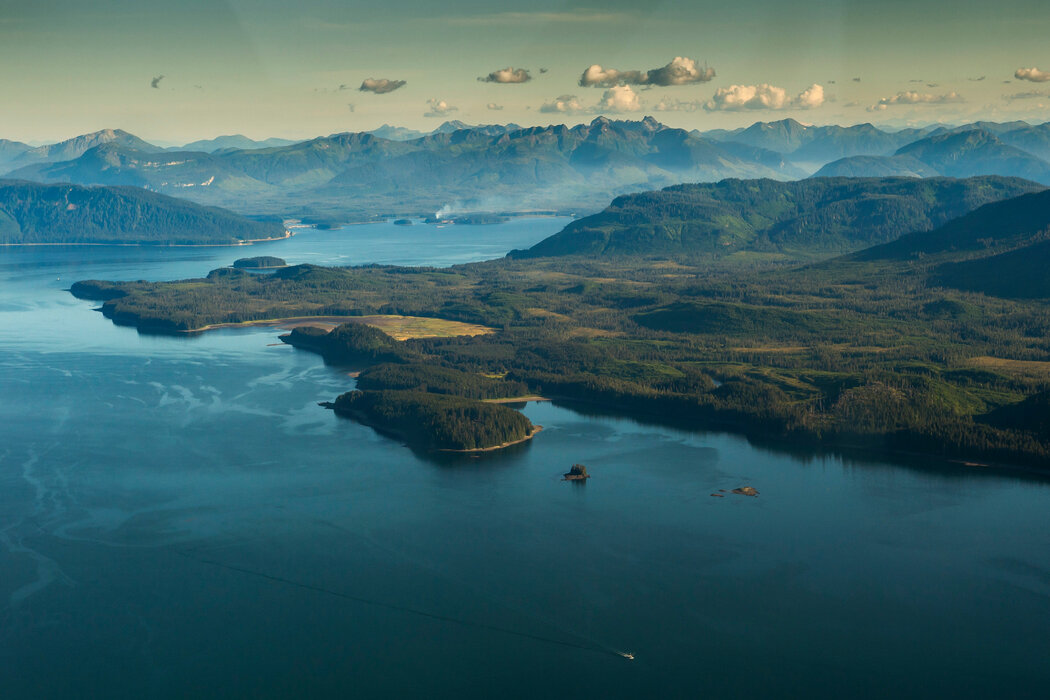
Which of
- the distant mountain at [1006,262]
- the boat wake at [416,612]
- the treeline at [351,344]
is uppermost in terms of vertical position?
the distant mountain at [1006,262]

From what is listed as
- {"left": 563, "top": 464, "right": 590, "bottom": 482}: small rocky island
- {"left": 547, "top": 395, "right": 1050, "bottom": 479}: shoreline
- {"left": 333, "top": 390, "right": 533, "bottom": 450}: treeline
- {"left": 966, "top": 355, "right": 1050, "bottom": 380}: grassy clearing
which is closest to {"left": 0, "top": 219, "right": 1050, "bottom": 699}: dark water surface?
{"left": 563, "top": 464, "right": 590, "bottom": 482}: small rocky island

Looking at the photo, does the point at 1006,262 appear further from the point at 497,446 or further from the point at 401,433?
the point at 401,433

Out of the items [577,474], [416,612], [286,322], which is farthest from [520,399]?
[286,322]

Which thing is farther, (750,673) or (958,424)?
(958,424)

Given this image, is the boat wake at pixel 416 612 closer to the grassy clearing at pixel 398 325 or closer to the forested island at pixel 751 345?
the forested island at pixel 751 345

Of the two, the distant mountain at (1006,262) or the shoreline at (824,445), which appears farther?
the distant mountain at (1006,262)

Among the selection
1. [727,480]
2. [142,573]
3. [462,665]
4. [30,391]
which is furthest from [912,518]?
[30,391]

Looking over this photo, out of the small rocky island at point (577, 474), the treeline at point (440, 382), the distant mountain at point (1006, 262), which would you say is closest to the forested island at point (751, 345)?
the treeline at point (440, 382)

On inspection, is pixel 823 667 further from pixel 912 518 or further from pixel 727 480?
pixel 727 480
